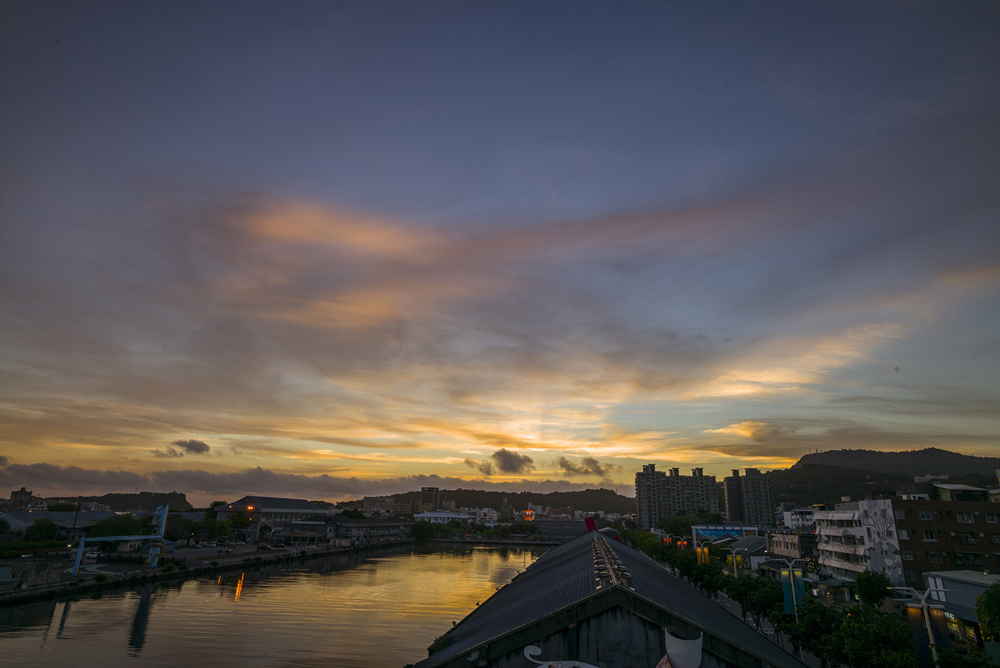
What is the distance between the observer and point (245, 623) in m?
52.8

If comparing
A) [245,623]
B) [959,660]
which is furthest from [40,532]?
[959,660]

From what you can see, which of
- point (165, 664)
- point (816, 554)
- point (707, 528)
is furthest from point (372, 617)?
point (707, 528)

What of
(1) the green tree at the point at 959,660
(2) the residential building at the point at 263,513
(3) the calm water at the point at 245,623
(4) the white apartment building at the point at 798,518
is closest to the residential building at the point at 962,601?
(1) the green tree at the point at 959,660

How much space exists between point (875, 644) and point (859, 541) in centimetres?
4688

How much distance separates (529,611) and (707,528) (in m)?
132

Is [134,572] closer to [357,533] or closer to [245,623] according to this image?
[245,623]

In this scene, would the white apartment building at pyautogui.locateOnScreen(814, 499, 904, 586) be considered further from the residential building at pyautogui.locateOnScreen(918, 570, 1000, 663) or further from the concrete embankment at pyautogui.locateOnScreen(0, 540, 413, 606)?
the concrete embankment at pyautogui.locateOnScreen(0, 540, 413, 606)

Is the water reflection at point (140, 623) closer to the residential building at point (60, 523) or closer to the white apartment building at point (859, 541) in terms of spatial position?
the residential building at point (60, 523)

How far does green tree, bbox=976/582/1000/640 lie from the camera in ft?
121

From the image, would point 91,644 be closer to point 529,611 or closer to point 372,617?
point 372,617

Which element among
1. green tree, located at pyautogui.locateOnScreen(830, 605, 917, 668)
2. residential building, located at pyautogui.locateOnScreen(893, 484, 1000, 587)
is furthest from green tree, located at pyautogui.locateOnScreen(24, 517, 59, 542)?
residential building, located at pyautogui.locateOnScreen(893, 484, 1000, 587)

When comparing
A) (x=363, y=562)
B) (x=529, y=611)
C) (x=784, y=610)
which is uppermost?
(x=529, y=611)

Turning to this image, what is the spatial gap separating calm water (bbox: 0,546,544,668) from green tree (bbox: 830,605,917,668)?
29.5m

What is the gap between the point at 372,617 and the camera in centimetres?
5822
